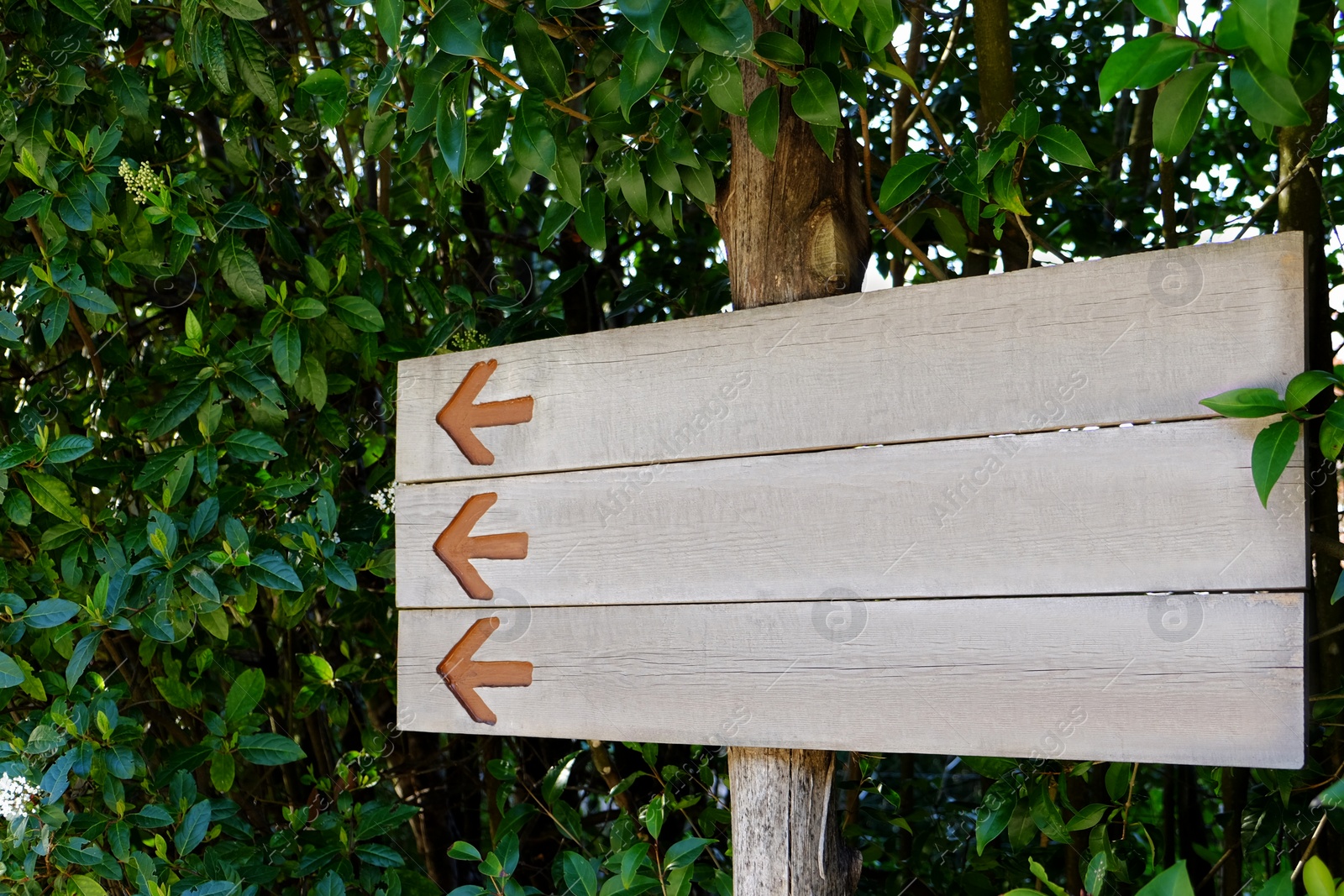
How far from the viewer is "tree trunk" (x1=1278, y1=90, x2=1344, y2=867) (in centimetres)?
154

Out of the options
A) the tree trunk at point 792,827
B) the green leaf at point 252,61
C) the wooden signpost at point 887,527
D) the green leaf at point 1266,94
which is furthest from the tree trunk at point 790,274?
the green leaf at point 252,61

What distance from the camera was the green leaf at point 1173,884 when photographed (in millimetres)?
932

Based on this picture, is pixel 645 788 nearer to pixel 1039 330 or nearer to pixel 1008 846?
pixel 1008 846

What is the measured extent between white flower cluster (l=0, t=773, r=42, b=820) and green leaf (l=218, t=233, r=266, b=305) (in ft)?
2.29

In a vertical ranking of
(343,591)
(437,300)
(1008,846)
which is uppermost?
(437,300)

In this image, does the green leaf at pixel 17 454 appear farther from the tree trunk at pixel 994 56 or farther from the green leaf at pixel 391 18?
the tree trunk at pixel 994 56

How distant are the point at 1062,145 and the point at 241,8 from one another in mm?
978

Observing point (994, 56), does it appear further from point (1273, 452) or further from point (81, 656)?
point (81, 656)

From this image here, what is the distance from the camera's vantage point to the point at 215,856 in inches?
58.9

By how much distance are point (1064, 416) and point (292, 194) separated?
1.36 m

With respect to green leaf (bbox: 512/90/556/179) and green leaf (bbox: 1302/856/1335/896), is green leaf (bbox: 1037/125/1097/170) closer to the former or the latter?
green leaf (bbox: 512/90/556/179)

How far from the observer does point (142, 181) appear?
57.5 inches

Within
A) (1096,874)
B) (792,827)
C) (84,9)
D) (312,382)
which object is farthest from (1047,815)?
(84,9)

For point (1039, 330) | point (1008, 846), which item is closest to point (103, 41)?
point (1039, 330)
